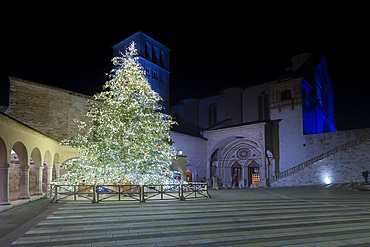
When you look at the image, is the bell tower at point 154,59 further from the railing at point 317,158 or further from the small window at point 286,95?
the railing at point 317,158

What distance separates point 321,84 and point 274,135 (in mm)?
12172

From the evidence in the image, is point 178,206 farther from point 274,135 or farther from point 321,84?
point 321,84

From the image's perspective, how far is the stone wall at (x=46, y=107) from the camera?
18.7 meters

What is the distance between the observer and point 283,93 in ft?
105

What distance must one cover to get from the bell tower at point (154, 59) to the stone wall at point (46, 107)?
2057 centimetres

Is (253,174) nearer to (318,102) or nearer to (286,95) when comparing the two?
(286,95)

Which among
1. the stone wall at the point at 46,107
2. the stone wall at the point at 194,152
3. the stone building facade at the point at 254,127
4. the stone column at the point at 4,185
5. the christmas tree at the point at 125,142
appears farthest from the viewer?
the stone wall at the point at 194,152

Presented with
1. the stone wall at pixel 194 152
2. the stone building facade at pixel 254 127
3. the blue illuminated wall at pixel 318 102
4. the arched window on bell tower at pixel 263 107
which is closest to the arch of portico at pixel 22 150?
the stone building facade at pixel 254 127

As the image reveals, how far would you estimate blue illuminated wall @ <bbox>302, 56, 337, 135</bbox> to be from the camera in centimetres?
3134

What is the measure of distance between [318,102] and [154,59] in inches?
913

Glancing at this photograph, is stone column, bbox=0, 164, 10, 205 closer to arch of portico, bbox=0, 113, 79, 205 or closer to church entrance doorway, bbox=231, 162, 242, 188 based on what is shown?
arch of portico, bbox=0, 113, 79, 205

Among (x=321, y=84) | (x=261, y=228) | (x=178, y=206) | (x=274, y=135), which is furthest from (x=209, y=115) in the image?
(x=261, y=228)

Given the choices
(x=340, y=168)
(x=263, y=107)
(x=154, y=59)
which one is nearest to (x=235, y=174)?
(x=263, y=107)

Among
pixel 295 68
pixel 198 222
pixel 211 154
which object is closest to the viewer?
pixel 198 222
